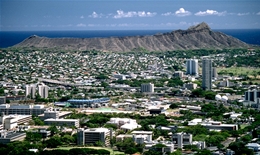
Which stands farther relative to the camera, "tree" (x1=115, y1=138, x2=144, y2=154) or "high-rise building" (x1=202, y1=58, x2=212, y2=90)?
"high-rise building" (x1=202, y1=58, x2=212, y2=90)

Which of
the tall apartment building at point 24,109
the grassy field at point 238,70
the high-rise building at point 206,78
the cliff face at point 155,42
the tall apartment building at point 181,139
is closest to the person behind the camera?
the tall apartment building at point 181,139

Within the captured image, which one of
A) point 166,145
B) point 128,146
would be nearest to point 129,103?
point 128,146

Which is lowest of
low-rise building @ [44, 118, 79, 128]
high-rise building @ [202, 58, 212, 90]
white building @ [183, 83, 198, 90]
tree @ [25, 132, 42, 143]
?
tree @ [25, 132, 42, 143]

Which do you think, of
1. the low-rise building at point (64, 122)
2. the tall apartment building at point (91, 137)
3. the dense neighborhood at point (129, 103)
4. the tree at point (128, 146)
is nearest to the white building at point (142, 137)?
the dense neighborhood at point (129, 103)

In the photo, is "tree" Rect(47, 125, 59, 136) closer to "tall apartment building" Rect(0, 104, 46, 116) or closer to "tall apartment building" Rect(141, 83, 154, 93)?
"tall apartment building" Rect(0, 104, 46, 116)

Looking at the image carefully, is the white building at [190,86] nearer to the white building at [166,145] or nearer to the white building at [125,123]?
the white building at [125,123]

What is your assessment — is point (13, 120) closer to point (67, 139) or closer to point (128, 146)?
point (67, 139)

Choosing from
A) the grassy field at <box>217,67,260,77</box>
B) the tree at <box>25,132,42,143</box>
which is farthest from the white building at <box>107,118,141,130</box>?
the grassy field at <box>217,67,260,77</box>

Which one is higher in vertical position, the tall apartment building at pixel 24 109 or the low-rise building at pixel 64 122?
the tall apartment building at pixel 24 109

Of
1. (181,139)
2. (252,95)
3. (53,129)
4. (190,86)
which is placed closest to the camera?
(181,139)

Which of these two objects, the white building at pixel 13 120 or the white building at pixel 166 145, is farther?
the white building at pixel 13 120
